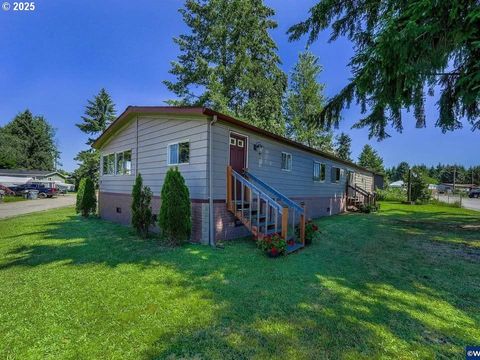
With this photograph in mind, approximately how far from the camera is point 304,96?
2639 centimetres

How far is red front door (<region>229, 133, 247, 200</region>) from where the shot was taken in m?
8.12

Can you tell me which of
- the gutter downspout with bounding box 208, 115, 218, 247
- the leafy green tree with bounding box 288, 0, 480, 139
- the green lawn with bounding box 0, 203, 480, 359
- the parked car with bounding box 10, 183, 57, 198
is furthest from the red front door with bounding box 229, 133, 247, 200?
the parked car with bounding box 10, 183, 57, 198

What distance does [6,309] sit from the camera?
3.55 meters

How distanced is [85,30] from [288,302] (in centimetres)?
1518

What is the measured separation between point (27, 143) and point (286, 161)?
62.6 metres

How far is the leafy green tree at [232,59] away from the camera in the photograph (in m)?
20.7

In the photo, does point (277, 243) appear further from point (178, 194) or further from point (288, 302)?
point (178, 194)

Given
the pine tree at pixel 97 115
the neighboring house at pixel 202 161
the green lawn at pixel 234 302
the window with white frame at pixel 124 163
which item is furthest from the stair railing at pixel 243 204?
the pine tree at pixel 97 115

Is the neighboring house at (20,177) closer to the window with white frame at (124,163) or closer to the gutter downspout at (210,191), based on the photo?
the window with white frame at (124,163)

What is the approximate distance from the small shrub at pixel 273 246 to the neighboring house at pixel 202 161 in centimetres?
169

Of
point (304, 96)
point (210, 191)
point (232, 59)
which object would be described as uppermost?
point (232, 59)

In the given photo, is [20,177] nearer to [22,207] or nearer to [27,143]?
[27,143]

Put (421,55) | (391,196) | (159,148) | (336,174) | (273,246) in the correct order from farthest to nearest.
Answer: (391,196) → (336,174) → (159,148) → (273,246) → (421,55)

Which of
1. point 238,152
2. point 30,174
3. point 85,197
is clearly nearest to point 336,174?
point 238,152
